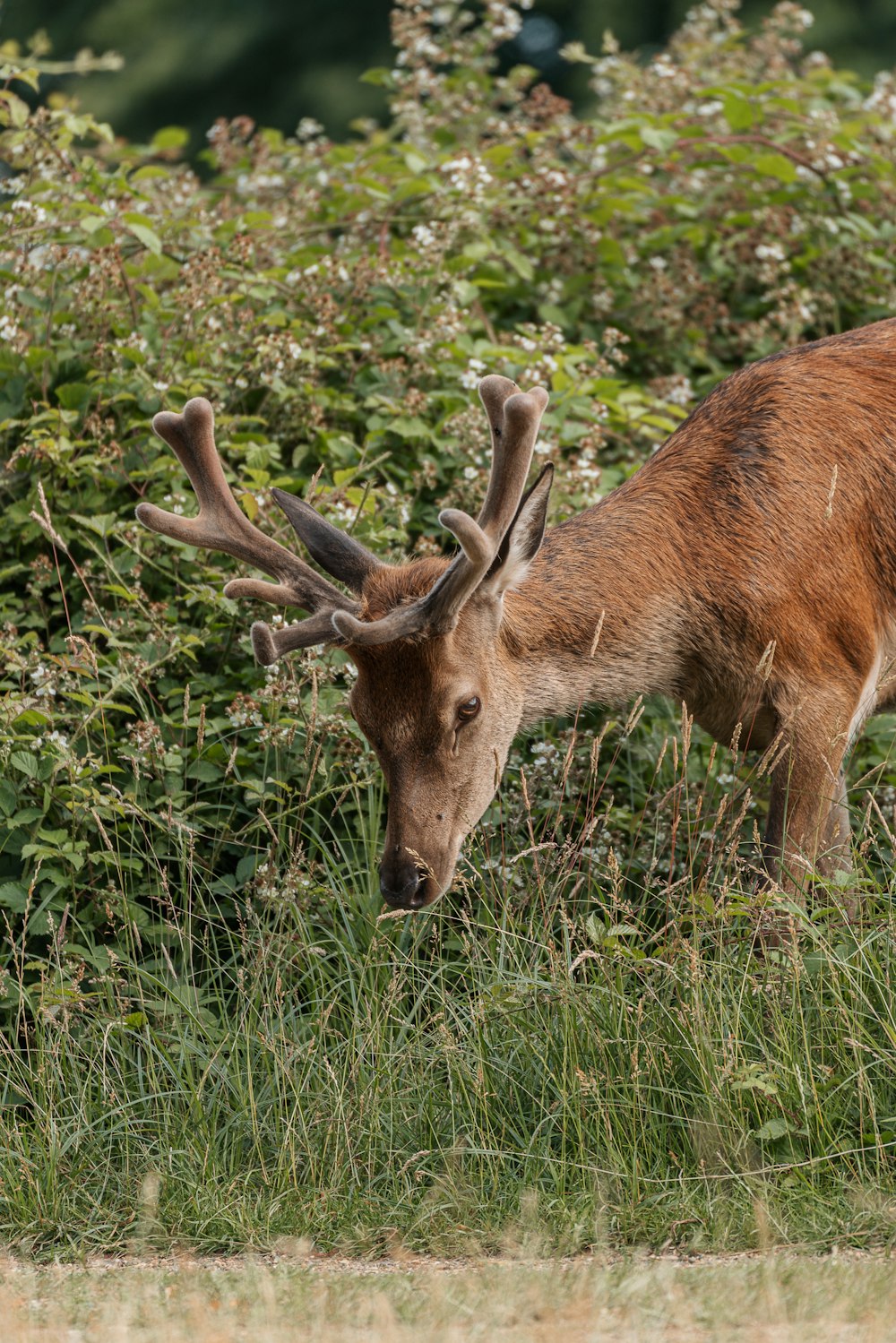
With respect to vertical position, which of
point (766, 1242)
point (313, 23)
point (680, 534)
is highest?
point (680, 534)

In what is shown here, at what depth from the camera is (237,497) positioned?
6.18m

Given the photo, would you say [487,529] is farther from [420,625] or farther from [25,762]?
[25,762]

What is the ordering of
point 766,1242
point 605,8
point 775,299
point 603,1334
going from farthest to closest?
point 605,8
point 775,299
point 766,1242
point 603,1334

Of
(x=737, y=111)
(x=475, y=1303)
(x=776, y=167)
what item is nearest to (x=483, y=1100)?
(x=475, y=1303)

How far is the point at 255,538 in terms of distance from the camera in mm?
5145

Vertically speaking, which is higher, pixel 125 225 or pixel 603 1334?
pixel 125 225

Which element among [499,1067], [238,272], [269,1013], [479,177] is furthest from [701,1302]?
[479,177]

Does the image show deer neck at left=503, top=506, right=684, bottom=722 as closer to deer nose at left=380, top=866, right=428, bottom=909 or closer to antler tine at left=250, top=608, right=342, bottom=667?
antler tine at left=250, top=608, right=342, bottom=667

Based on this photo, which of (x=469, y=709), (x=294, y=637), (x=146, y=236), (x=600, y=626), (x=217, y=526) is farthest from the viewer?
(x=146, y=236)

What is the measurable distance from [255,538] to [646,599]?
3.80 feet

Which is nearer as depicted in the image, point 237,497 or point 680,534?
point 680,534

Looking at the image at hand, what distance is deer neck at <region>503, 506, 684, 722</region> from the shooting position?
5336 mm

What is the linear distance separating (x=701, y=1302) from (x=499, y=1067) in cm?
119

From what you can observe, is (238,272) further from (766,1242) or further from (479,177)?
(766,1242)
